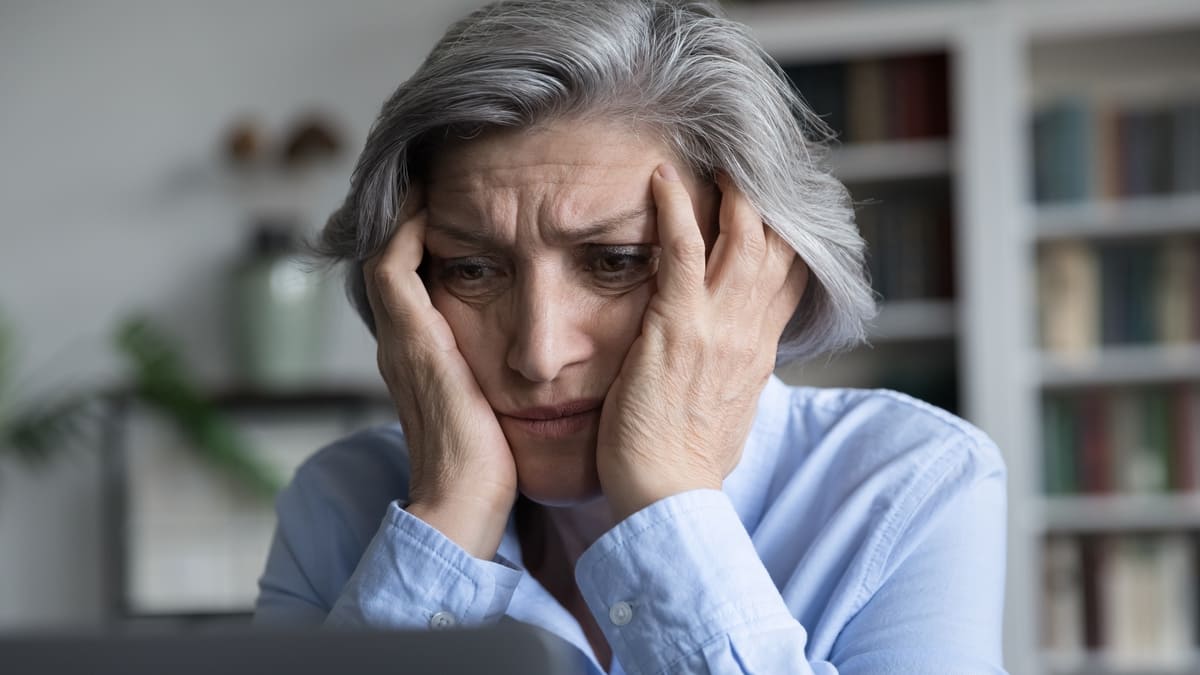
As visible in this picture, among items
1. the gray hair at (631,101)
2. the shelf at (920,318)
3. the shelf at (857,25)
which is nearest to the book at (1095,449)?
the shelf at (920,318)

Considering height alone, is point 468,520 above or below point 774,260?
below

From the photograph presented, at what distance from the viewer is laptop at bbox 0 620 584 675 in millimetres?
401

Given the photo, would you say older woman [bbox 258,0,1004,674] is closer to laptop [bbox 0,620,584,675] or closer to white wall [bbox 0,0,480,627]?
laptop [bbox 0,620,584,675]

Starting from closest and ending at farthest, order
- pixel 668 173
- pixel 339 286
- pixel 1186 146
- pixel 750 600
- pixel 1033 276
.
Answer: pixel 750 600 < pixel 668 173 < pixel 339 286 < pixel 1186 146 < pixel 1033 276

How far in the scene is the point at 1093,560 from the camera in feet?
10.0

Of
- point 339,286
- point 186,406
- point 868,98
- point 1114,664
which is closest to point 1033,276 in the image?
point 868,98

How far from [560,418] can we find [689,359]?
116 mm

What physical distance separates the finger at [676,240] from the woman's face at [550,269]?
18 mm

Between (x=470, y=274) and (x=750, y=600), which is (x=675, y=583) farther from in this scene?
(x=470, y=274)

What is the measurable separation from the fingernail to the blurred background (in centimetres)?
162

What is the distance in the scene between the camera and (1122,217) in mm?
3039

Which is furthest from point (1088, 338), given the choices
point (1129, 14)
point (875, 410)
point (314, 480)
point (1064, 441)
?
point (314, 480)

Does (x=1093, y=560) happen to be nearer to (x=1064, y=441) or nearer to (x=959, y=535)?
(x=1064, y=441)

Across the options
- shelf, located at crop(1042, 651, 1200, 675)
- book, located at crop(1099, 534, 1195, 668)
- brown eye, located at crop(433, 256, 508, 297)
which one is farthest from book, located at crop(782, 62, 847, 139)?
brown eye, located at crop(433, 256, 508, 297)
